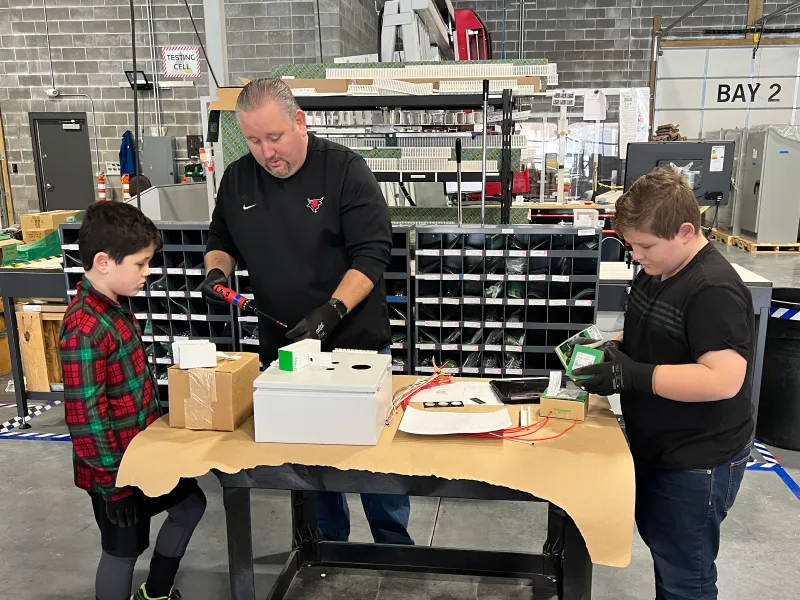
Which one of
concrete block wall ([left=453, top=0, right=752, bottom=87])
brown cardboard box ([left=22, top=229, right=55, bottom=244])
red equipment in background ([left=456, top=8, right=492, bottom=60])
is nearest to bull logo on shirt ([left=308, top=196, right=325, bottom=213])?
brown cardboard box ([left=22, top=229, right=55, bottom=244])

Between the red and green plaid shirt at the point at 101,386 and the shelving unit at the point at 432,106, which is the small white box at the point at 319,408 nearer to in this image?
the red and green plaid shirt at the point at 101,386

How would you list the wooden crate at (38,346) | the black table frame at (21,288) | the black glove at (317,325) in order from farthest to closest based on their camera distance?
the wooden crate at (38,346) < the black table frame at (21,288) < the black glove at (317,325)

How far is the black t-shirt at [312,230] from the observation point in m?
1.96

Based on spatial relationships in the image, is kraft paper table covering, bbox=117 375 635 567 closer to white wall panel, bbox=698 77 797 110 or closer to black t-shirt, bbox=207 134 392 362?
black t-shirt, bbox=207 134 392 362

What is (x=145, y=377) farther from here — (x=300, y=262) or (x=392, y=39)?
(x=392, y=39)

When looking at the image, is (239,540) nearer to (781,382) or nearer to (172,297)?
(172,297)

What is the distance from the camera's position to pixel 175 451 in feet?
4.92

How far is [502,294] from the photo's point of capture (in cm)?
298

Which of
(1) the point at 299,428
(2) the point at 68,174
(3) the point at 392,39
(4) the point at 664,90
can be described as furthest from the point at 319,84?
(4) the point at 664,90

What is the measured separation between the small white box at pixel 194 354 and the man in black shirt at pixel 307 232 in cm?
38

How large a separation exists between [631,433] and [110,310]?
4.43 feet

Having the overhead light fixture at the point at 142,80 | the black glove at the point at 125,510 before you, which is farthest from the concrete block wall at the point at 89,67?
the black glove at the point at 125,510

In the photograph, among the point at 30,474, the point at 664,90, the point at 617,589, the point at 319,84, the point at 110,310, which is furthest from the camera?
the point at 664,90

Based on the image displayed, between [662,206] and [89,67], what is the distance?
8.89 metres
